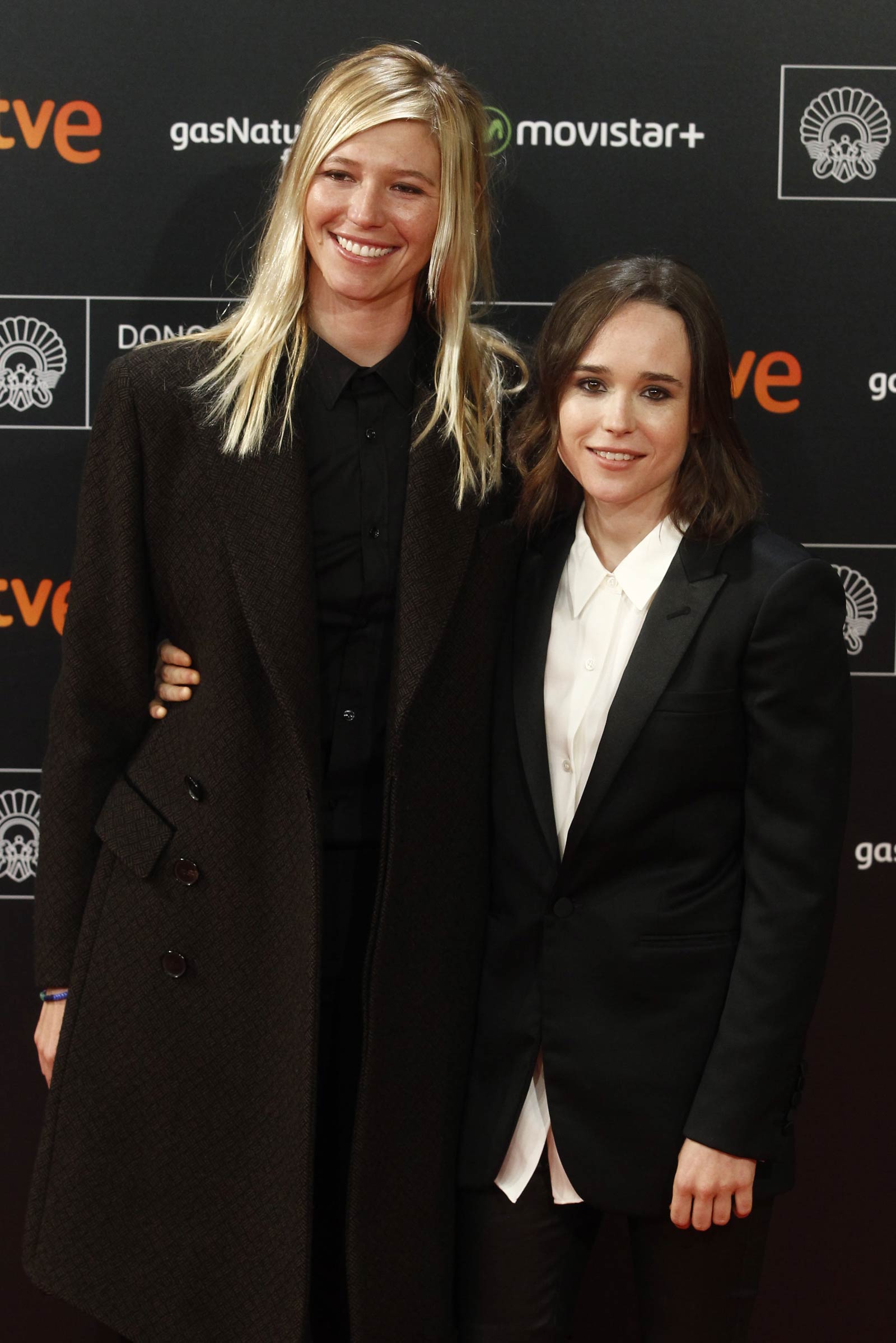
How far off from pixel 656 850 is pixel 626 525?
0.45 m

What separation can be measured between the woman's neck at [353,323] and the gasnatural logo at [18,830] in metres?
1.09

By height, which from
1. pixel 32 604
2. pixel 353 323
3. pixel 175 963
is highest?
pixel 353 323

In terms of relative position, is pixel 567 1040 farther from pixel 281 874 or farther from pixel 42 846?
pixel 42 846

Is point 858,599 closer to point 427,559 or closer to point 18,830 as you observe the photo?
point 427,559

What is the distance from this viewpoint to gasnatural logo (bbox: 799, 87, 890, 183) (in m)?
2.41

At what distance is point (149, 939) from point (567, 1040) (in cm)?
60

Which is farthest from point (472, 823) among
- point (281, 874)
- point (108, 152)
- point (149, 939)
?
point (108, 152)

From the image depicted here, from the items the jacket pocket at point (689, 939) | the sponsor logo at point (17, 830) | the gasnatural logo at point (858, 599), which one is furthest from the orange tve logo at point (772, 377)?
the sponsor logo at point (17, 830)

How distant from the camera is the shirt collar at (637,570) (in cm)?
183

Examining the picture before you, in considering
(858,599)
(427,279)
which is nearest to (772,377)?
(858,599)

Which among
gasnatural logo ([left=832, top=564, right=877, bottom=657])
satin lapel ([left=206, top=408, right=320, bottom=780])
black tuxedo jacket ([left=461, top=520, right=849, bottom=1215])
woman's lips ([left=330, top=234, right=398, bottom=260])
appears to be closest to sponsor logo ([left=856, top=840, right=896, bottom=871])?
gasnatural logo ([left=832, top=564, right=877, bottom=657])

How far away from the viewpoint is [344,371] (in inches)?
77.5

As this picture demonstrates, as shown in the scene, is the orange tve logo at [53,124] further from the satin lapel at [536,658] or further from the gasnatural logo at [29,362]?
the satin lapel at [536,658]

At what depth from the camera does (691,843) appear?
1.79 meters
